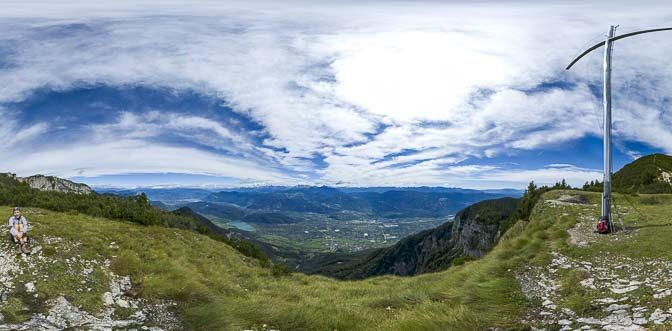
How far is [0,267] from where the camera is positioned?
56.1 ft

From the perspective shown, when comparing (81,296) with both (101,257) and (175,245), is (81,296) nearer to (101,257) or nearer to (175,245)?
(101,257)

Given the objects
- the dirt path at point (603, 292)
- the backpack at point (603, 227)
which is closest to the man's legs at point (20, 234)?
the dirt path at point (603, 292)

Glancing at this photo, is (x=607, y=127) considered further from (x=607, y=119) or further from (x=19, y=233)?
→ (x=19, y=233)

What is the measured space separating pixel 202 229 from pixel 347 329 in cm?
3940

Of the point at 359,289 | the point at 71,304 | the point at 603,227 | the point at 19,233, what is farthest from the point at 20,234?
the point at 603,227

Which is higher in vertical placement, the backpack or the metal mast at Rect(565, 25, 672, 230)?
the metal mast at Rect(565, 25, 672, 230)

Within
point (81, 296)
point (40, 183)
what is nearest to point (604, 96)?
point (81, 296)

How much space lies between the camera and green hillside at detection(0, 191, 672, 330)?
11.5 metres

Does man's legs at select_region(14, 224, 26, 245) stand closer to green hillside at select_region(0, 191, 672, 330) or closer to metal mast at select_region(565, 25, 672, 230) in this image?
green hillside at select_region(0, 191, 672, 330)

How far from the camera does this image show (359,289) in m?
22.1

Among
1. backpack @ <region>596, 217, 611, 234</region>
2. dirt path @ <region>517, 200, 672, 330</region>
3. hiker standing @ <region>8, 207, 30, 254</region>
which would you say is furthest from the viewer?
backpack @ <region>596, 217, 611, 234</region>

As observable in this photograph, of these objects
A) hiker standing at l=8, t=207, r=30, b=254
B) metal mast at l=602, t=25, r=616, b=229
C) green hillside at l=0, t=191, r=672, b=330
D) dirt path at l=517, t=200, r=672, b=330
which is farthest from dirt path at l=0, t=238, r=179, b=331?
metal mast at l=602, t=25, r=616, b=229

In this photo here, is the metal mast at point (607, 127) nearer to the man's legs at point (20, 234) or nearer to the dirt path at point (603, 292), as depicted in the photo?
the dirt path at point (603, 292)

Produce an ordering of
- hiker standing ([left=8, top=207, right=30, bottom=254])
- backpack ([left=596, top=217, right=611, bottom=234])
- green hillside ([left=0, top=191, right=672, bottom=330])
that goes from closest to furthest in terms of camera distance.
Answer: green hillside ([left=0, top=191, right=672, bottom=330]) < hiker standing ([left=8, top=207, right=30, bottom=254]) < backpack ([left=596, top=217, right=611, bottom=234])
